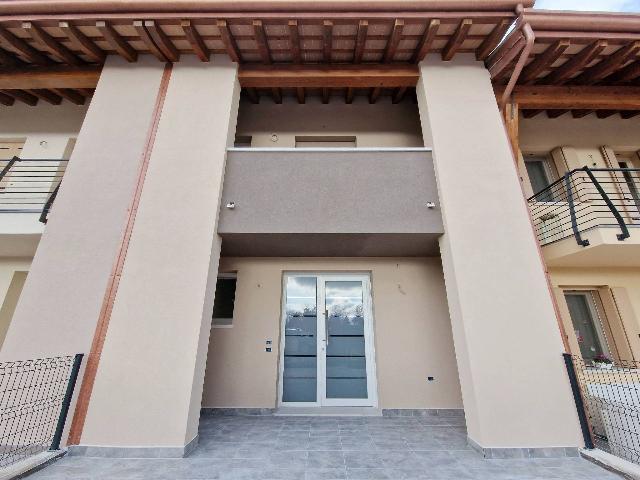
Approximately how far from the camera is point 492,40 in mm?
5801

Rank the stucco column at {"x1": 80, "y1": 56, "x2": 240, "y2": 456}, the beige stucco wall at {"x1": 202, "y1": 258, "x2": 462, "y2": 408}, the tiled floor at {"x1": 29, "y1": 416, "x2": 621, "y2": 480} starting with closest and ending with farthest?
the tiled floor at {"x1": 29, "y1": 416, "x2": 621, "y2": 480}, the stucco column at {"x1": 80, "y1": 56, "x2": 240, "y2": 456}, the beige stucco wall at {"x1": 202, "y1": 258, "x2": 462, "y2": 408}

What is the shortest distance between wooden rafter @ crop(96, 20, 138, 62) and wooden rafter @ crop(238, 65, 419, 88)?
209 cm

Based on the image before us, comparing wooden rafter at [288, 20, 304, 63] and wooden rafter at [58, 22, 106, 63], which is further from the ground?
wooden rafter at [288, 20, 304, 63]

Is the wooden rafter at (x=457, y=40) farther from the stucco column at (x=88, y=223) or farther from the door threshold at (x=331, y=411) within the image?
the door threshold at (x=331, y=411)

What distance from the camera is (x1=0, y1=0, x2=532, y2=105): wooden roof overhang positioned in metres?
5.35

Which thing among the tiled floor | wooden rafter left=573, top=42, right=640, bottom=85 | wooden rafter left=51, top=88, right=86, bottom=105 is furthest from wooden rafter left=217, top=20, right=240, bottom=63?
wooden rafter left=573, top=42, right=640, bottom=85

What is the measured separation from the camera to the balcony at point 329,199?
517cm

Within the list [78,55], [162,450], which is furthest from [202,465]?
[78,55]

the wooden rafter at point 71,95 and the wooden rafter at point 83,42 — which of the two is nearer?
the wooden rafter at point 83,42

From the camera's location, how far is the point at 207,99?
581cm

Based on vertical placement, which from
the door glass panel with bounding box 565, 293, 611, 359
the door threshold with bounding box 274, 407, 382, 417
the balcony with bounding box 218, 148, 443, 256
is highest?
the balcony with bounding box 218, 148, 443, 256

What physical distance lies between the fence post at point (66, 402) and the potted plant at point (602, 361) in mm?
8486

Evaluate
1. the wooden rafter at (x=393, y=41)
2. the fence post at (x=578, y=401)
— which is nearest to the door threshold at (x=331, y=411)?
the fence post at (x=578, y=401)

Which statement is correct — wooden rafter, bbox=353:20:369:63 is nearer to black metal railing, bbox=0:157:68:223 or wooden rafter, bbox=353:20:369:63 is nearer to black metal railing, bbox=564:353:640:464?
black metal railing, bbox=564:353:640:464
